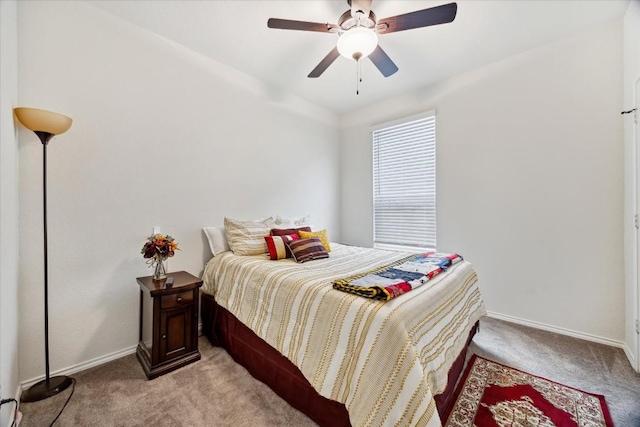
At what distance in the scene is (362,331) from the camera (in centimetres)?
127

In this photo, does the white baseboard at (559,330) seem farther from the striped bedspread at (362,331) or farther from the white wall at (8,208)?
→ the white wall at (8,208)

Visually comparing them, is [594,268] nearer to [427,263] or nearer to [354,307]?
[427,263]

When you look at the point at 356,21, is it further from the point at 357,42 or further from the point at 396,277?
the point at 396,277

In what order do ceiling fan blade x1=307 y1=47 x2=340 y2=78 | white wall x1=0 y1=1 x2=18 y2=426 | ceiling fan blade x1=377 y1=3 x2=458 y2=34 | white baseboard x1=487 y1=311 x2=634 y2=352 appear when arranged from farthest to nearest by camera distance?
white baseboard x1=487 y1=311 x2=634 y2=352
ceiling fan blade x1=307 y1=47 x2=340 y2=78
ceiling fan blade x1=377 y1=3 x2=458 y2=34
white wall x1=0 y1=1 x2=18 y2=426

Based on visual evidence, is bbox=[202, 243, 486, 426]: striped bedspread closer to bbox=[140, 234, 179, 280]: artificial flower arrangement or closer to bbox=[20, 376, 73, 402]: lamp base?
bbox=[140, 234, 179, 280]: artificial flower arrangement

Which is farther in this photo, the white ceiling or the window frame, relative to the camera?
the window frame

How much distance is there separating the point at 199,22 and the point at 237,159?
131cm

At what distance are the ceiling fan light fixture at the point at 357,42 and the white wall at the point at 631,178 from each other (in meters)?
2.08

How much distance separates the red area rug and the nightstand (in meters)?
1.94

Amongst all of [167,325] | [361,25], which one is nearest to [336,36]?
[361,25]

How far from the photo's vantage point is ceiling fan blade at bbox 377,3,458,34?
165 centimetres

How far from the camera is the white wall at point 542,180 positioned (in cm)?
234

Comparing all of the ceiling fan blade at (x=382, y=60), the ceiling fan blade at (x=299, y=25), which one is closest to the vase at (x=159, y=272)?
the ceiling fan blade at (x=299, y=25)

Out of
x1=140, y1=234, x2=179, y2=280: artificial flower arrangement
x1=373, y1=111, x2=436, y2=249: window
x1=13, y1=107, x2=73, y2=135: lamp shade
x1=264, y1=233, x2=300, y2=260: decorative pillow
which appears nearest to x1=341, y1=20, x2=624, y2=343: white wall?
x1=373, y1=111, x2=436, y2=249: window
